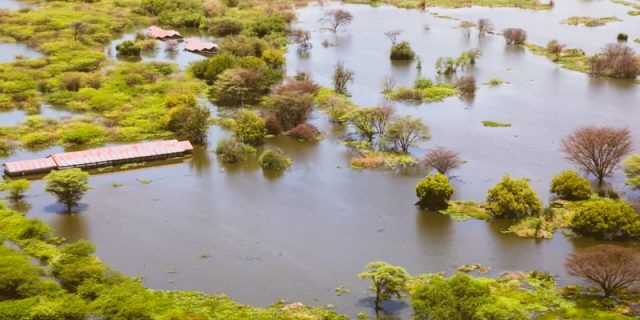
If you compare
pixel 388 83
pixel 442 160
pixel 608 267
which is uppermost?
pixel 388 83

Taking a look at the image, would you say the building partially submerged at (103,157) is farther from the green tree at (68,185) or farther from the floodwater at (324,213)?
the green tree at (68,185)

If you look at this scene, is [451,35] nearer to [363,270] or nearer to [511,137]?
[511,137]

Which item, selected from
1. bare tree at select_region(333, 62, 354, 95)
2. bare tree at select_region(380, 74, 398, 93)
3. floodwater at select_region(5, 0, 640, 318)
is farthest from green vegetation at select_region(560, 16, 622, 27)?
bare tree at select_region(333, 62, 354, 95)

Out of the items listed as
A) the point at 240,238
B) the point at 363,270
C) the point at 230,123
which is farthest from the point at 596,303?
the point at 230,123

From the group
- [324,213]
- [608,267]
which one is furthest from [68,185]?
[608,267]

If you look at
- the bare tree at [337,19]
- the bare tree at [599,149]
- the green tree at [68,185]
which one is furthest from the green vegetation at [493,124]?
the bare tree at [337,19]

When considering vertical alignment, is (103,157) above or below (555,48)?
below

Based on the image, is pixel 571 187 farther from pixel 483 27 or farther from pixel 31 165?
pixel 483 27

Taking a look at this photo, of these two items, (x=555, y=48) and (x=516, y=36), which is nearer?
(x=555, y=48)
